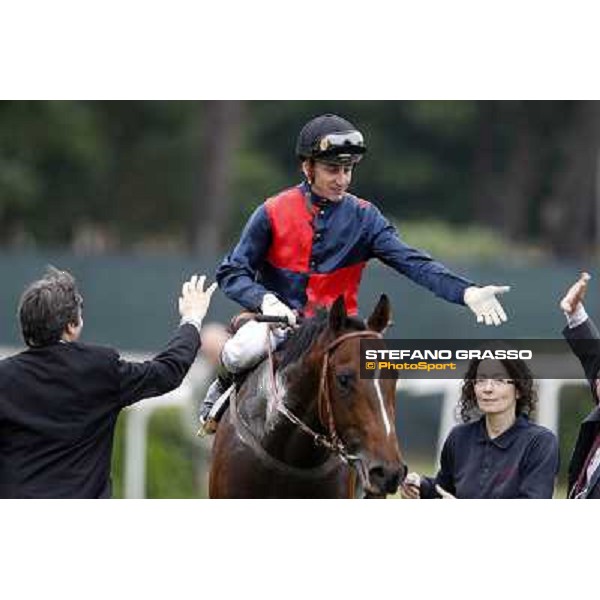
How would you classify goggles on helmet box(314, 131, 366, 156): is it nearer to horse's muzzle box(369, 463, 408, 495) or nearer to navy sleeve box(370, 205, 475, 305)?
navy sleeve box(370, 205, 475, 305)

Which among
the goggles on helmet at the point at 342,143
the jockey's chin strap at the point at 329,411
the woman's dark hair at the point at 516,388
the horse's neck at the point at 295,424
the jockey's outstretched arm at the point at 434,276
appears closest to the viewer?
the jockey's chin strap at the point at 329,411

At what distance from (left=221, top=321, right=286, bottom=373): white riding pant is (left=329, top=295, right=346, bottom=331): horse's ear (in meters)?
0.69

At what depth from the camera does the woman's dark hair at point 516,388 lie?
6.90 m

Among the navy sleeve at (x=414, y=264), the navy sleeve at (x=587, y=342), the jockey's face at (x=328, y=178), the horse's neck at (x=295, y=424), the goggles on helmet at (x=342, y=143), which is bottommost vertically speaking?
the horse's neck at (x=295, y=424)

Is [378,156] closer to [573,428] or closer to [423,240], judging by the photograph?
[423,240]

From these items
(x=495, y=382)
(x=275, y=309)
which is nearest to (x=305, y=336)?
(x=275, y=309)

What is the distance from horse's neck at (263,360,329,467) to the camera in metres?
7.16

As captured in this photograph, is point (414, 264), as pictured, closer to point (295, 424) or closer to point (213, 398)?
point (295, 424)

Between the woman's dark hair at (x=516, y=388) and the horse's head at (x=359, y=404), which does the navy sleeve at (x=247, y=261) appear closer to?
the horse's head at (x=359, y=404)

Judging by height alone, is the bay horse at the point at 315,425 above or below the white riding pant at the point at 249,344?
below

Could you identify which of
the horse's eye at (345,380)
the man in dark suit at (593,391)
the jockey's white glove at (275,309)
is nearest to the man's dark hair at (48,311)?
the jockey's white glove at (275,309)

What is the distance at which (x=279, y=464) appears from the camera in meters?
7.39

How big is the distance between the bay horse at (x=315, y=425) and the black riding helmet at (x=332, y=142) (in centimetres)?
76

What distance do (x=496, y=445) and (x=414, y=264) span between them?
1020mm
